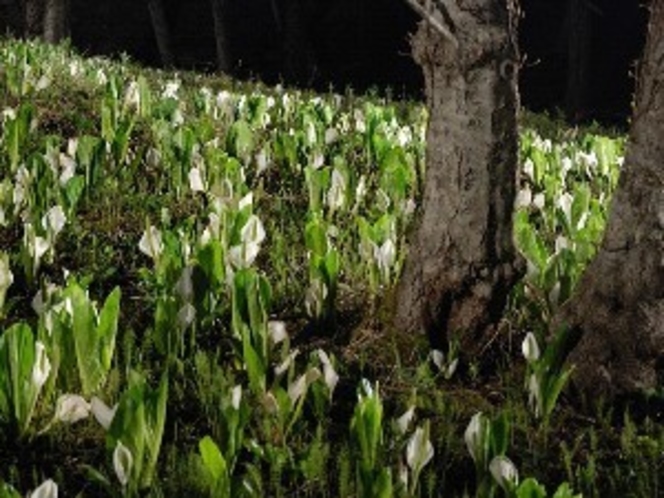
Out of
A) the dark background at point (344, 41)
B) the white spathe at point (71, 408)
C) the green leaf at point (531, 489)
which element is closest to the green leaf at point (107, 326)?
the white spathe at point (71, 408)

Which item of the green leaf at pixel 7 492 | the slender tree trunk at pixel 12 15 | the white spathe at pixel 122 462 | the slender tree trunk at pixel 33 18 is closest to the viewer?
the green leaf at pixel 7 492

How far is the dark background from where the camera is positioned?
77.8 ft

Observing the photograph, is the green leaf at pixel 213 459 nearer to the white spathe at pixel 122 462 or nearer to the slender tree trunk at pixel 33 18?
the white spathe at pixel 122 462

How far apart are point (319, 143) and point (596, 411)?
3218 mm

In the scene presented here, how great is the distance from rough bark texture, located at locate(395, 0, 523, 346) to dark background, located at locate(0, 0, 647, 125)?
20.2 meters

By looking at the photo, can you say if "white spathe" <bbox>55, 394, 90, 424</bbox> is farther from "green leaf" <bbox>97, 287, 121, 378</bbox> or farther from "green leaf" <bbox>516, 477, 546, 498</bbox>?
"green leaf" <bbox>516, 477, 546, 498</bbox>

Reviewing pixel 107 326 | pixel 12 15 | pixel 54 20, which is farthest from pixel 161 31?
pixel 107 326

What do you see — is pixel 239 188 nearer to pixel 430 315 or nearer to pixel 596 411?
pixel 430 315

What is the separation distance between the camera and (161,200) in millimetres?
4559

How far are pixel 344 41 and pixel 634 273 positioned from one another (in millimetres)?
22042

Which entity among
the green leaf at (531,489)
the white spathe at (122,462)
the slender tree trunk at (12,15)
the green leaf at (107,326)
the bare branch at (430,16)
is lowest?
the white spathe at (122,462)

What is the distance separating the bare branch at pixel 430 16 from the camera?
302 centimetres

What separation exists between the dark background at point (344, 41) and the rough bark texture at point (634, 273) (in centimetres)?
2063

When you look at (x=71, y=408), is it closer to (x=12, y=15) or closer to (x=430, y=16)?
(x=430, y=16)
